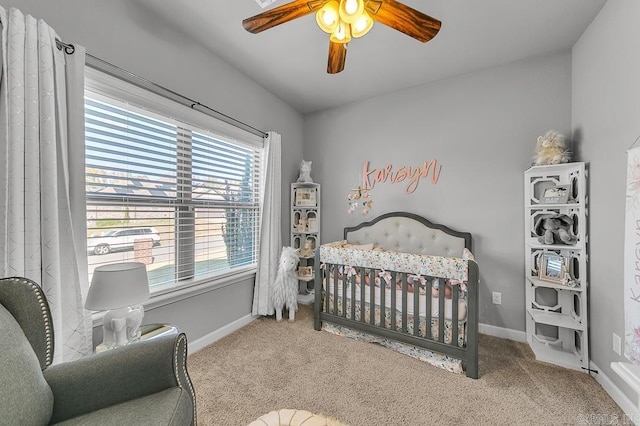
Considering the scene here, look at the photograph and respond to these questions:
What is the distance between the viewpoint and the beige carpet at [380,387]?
4.61 ft

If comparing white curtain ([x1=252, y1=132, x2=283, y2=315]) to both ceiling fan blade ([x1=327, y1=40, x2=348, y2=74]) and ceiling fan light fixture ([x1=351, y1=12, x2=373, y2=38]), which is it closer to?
ceiling fan blade ([x1=327, y1=40, x2=348, y2=74])

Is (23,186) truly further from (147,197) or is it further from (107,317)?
(107,317)

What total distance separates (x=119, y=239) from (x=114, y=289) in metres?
0.55

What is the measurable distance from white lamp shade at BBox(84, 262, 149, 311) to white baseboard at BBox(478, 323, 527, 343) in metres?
2.86

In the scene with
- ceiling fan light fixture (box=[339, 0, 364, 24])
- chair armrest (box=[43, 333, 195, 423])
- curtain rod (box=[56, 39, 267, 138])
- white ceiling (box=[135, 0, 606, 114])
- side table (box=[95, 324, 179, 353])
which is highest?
white ceiling (box=[135, 0, 606, 114])

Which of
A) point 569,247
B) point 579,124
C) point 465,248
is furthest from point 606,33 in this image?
point 465,248

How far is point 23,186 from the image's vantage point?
45.5 inches

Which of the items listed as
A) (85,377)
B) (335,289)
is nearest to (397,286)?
(335,289)

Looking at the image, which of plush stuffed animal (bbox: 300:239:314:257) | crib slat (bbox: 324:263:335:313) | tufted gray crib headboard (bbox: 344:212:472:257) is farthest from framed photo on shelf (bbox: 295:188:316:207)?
crib slat (bbox: 324:263:335:313)

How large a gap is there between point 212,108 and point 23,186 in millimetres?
1382

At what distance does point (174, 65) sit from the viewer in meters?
1.89

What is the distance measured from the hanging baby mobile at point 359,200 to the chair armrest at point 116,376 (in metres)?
2.16

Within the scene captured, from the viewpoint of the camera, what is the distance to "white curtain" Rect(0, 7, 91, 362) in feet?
3.70

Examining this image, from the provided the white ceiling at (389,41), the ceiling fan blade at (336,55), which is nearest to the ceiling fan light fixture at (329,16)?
the ceiling fan blade at (336,55)
